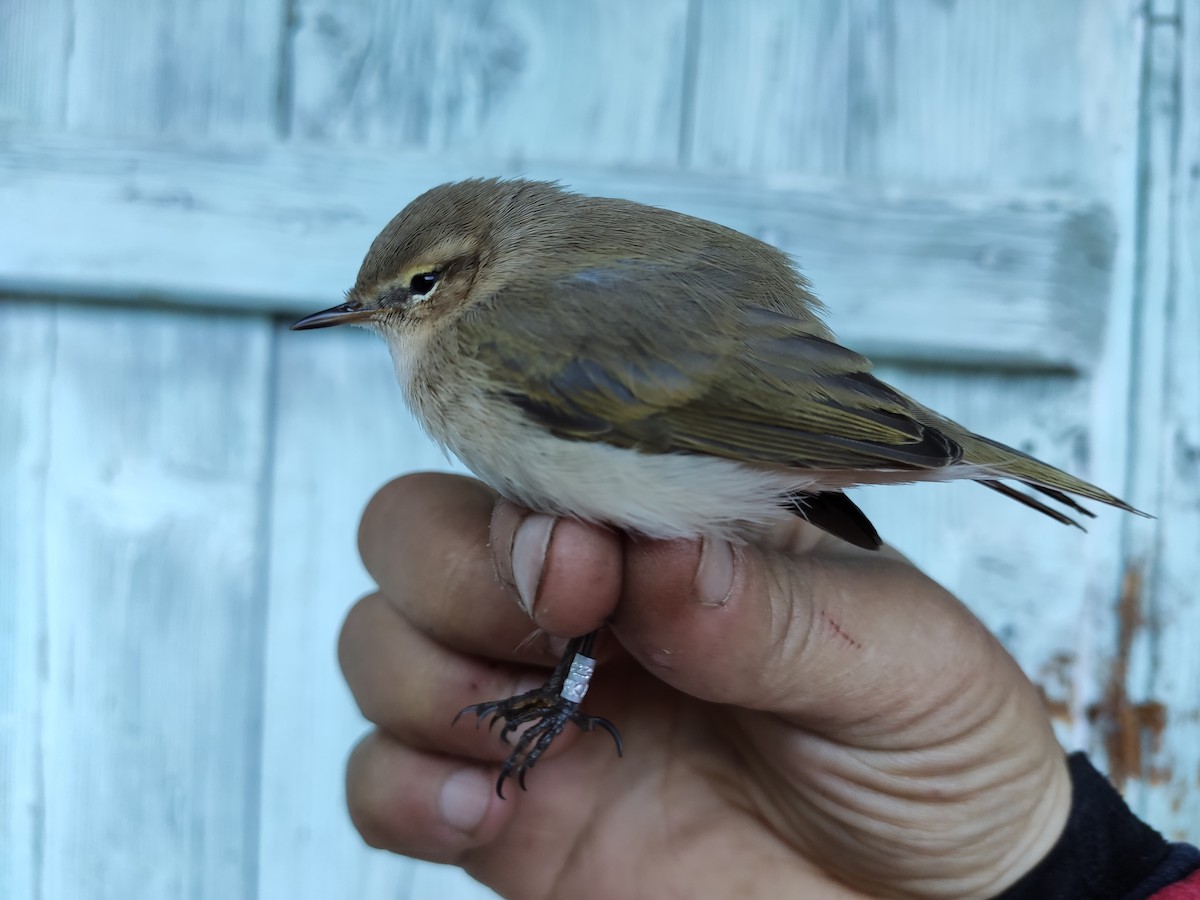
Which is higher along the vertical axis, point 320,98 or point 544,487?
point 320,98

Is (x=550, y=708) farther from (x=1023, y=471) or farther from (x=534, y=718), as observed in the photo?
(x=1023, y=471)

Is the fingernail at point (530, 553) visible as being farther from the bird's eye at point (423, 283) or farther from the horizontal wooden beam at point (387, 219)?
the horizontal wooden beam at point (387, 219)

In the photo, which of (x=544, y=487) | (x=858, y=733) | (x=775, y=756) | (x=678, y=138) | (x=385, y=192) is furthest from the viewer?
(x=678, y=138)

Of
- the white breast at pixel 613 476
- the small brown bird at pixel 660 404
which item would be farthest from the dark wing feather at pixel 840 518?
the white breast at pixel 613 476

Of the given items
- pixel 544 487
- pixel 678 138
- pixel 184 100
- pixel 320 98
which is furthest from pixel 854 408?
pixel 184 100

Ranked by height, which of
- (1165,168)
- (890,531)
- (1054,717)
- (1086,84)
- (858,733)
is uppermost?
(1086,84)

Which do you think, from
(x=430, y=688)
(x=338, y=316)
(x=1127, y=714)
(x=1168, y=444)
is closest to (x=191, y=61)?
(x=338, y=316)

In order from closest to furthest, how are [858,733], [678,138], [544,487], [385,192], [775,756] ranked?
1. [544,487]
2. [858,733]
3. [775,756]
4. [385,192]
5. [678,138]

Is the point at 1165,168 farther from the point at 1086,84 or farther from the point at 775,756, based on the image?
the point at 775,756
